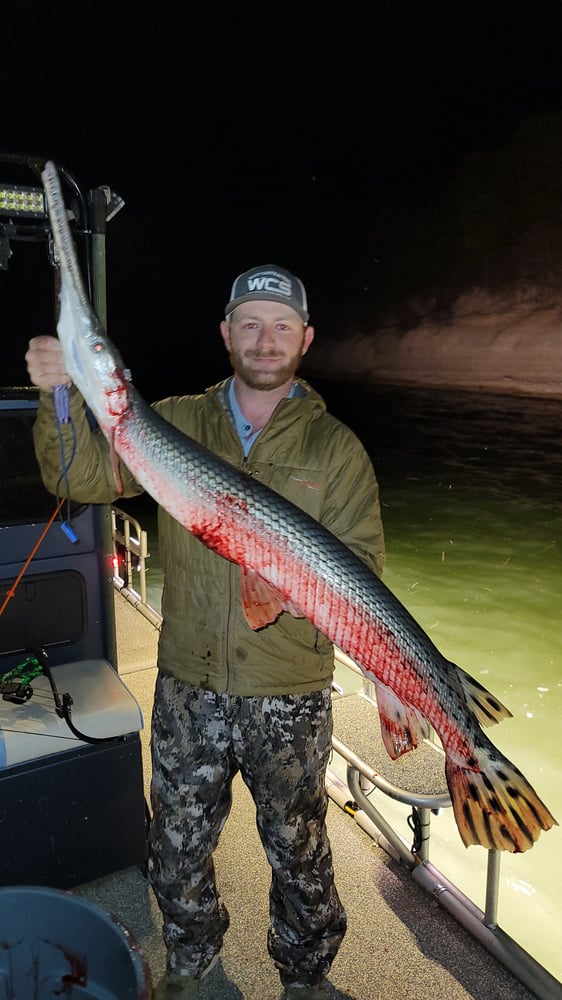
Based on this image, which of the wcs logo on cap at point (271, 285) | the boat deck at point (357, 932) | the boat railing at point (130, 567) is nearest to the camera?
the wcs logo on cap at point (271, 285)

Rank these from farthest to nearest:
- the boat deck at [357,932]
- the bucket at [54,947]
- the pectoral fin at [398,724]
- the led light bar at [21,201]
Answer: the led light bar at [21,201] → the boat deck at [357,932] → the pectoral fin at [398,724] → the bucket at [54,947]

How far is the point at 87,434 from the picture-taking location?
2635 millimetres

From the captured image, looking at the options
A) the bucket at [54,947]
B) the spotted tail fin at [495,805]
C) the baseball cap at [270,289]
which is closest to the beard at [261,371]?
the baseball cap at [270,289]

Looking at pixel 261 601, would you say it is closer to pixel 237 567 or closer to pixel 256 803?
pixel 237 567

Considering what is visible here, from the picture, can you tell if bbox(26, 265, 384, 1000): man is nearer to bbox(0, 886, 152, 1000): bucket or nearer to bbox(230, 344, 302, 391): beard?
bbox(230, 344, 302, 391): beard

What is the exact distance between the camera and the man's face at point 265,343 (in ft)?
9.29

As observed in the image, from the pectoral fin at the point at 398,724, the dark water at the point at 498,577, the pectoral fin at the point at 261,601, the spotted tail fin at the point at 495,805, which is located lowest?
the dark water at the point at 498,577

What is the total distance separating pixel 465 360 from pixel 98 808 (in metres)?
47.2

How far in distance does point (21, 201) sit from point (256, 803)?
2990mm

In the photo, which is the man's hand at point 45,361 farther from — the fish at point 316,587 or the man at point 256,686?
the man at point 256,686

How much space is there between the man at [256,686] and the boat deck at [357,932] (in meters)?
0.22

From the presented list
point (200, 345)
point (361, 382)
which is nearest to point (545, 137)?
point (361, 382)

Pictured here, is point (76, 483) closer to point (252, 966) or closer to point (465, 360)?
point (252, 966)

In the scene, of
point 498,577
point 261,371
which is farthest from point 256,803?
point 498,577
